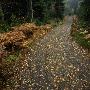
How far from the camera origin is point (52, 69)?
50.4ft

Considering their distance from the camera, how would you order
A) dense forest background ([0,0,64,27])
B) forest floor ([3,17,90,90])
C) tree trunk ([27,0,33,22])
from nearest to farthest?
forest floor ([3,17,90,90])
dense forest background ([0,0,64,27])
tree trunk ([27,0,33,22])

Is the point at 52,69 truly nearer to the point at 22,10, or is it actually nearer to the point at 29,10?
the point at 29,10

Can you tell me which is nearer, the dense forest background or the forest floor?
the forest floor

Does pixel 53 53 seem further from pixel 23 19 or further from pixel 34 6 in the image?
pixel 34 6

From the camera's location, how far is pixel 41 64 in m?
16.4

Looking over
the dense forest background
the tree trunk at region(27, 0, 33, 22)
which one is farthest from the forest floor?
the tree trunk at region(27, 0, 33, 22)

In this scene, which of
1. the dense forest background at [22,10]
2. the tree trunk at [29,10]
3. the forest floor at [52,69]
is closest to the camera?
the forest floor at [52,69]

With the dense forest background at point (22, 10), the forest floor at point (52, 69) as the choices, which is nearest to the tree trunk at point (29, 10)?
the dense forest background at point (22, 10)

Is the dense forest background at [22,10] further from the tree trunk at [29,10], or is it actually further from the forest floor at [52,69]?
the forest floor at [52,69]

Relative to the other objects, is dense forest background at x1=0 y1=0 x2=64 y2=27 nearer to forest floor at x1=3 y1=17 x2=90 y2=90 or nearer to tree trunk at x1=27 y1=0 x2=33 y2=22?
tree trunk at x1=27 y1=0 x2=33 y2=22

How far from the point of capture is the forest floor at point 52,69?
505 inches

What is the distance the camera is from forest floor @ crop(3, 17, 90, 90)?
12.8m

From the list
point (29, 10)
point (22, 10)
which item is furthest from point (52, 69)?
point (22, 10)

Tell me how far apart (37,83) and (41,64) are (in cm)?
342
